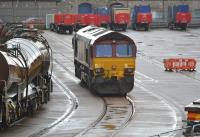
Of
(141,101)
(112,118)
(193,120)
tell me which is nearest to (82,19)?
(141,101)

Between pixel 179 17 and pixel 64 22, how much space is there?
1578cm

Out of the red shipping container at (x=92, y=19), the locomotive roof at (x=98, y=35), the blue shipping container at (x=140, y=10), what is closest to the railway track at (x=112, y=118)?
the locomotive roof at (x=98, y=35)

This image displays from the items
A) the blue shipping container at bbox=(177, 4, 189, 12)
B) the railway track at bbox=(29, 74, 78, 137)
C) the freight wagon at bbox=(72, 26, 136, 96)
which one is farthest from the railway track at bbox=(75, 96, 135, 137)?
the blue shipping container at bbox=(177, 4, 189, 12)

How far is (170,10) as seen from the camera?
309 feet

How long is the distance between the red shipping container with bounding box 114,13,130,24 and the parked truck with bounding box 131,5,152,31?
4.28 ft

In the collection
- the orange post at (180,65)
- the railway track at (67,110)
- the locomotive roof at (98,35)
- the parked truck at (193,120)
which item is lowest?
the orange post at (180,65)

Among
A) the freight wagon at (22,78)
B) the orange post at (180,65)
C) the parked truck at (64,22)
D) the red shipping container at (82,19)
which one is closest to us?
the freight wagon at (22,78)

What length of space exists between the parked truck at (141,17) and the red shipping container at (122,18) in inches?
51.4

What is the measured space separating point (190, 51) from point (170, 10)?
3160 centimetres

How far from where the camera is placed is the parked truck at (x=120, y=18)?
88312 millimetres

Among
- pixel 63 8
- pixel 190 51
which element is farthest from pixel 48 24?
pixel 190 51

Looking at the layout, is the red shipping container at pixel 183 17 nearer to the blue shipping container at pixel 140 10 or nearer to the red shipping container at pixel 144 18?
the red shipping container at pixel 144 18

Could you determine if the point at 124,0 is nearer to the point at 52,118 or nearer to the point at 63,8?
the point at 63,8

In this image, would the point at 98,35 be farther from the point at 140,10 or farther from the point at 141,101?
the point at 140,10
